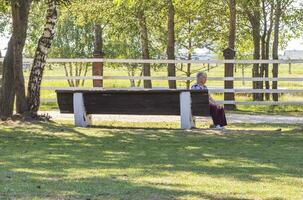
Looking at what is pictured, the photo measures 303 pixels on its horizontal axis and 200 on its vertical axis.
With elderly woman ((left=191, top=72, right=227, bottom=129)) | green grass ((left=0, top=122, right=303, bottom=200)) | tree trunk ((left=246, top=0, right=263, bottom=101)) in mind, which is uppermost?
tree trunk ((left=246, top=0, right=263, bottom=101))

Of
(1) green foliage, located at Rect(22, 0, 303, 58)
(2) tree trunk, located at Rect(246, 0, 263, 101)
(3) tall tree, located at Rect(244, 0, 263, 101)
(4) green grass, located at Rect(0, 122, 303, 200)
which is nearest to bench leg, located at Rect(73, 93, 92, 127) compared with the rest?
(4) green grass, located at Rect(0, 122, 303, 200)

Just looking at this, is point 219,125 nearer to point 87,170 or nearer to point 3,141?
point 3,141

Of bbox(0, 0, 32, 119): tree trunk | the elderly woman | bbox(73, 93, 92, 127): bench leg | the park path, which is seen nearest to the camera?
the elderly woman

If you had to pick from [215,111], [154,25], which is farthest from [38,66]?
[154,25]

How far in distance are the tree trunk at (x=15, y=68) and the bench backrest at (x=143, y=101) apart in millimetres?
1223

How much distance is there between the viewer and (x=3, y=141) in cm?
1088

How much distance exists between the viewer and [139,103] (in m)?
12.9

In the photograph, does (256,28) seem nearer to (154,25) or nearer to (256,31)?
(256,31)

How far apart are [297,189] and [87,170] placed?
2.43m

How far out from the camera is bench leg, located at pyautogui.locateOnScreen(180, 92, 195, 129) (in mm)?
12587

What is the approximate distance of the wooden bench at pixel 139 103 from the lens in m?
Result: 12.7

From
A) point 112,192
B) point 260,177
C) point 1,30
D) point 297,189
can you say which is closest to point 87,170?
point 112,192

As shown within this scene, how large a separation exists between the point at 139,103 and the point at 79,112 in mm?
1269

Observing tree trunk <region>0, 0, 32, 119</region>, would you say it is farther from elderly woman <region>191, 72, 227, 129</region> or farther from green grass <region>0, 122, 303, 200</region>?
elderly woman <region>191, 72, 227, 129</region>
